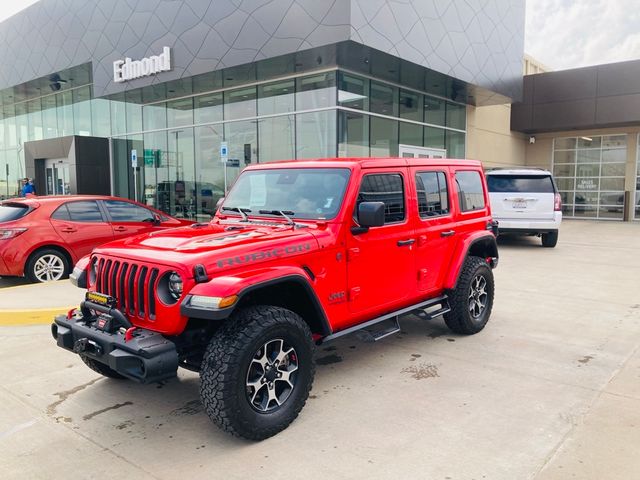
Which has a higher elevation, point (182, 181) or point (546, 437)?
point (182, 181)

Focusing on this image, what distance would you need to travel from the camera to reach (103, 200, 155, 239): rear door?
909 centimetres

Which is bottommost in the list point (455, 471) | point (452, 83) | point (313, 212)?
point (455, 471)

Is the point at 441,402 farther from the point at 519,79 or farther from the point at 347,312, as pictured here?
the point at 519,79

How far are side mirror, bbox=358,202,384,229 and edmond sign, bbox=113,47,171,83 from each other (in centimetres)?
1225

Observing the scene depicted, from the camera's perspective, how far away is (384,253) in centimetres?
451

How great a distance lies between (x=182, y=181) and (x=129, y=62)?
3953 millimetres

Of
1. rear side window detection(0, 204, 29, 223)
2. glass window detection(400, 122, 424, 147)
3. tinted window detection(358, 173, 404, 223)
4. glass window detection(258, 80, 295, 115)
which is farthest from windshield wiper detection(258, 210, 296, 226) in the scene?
glass window detection(400, 122, 424, 147)

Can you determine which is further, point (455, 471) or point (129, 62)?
point (129, 62)

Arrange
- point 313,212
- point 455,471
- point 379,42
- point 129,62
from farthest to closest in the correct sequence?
point 129,62 → point 379,42 → point 313,212 → point 455,471

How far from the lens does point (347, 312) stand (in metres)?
4.21

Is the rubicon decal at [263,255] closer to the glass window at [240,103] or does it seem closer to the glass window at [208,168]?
the glass window at [240,103]

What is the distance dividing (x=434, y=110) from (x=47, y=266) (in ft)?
41.9

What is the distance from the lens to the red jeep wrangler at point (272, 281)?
3291 millimetres

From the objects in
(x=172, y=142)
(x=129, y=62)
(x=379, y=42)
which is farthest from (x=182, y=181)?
(x=379, y=42)
